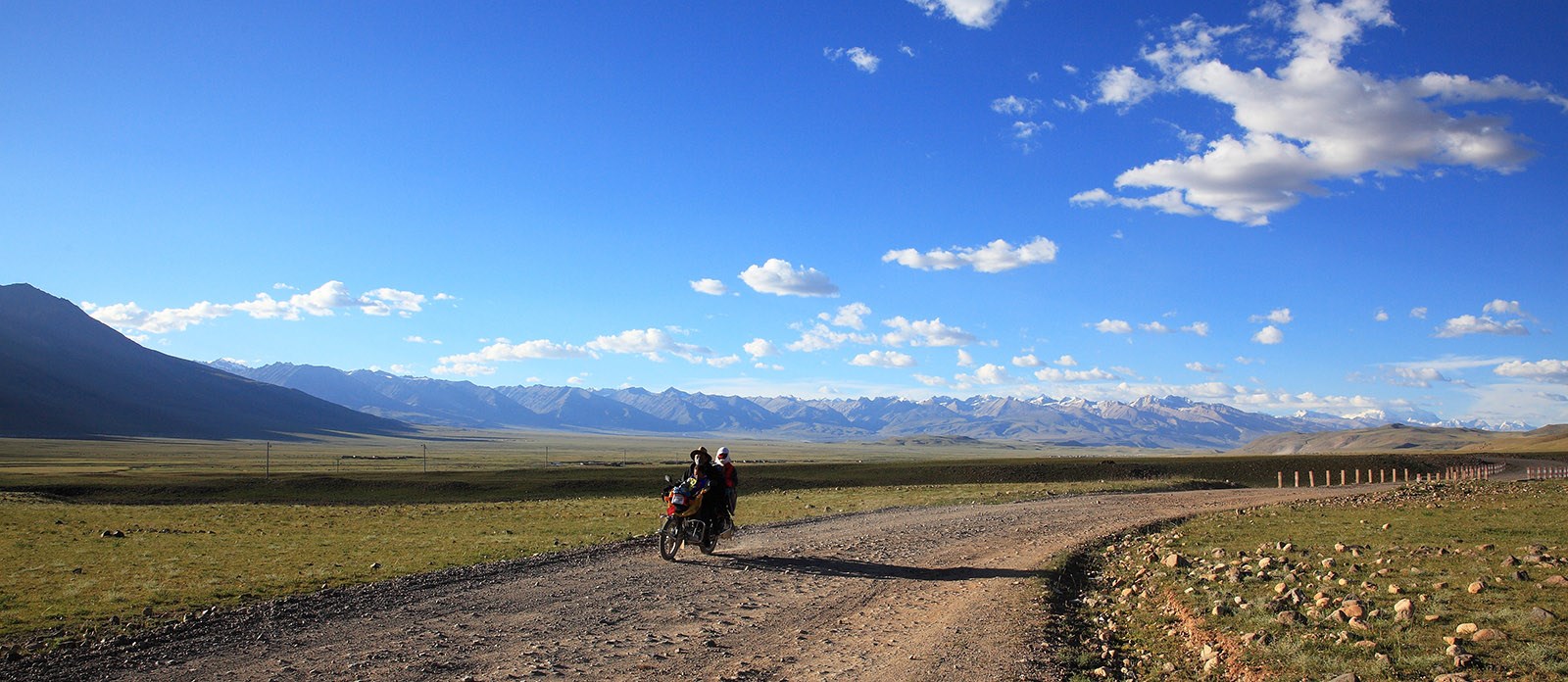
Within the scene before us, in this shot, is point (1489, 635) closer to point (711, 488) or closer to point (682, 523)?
point (711, 488)

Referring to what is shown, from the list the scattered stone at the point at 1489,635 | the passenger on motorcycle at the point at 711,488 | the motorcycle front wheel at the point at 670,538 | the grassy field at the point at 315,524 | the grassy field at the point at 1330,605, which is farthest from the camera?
the passenger on motorcycle at the point at 711,488

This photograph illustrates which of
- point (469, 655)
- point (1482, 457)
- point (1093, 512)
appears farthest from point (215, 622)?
point (1482, 457)

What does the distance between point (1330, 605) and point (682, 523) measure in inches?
447

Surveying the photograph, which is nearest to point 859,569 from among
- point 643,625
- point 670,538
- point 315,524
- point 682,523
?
point 682,523

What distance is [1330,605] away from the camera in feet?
36.5

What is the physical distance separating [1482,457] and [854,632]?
91.3 m

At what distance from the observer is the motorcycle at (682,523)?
17.7 meters

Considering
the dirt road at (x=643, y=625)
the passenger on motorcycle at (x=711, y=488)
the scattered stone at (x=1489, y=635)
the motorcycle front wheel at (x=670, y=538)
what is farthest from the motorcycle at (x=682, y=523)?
the scattered stone at (x=1489, y=635)

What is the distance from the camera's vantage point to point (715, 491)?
18219mm

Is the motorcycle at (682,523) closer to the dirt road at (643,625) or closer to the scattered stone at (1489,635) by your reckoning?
the dirt road at (643,625)

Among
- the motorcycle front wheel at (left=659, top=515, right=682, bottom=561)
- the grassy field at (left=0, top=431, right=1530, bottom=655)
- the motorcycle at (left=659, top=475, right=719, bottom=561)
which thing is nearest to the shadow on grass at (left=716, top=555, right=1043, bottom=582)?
the motorcycle at (left=659, top=475, right=719, bottom=561)

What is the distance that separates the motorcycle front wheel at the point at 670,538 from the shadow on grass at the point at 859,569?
1170 mm

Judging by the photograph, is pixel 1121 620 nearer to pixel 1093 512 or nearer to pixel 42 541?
pixel 1093 512

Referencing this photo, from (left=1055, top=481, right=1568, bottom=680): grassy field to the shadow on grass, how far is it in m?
1.90
